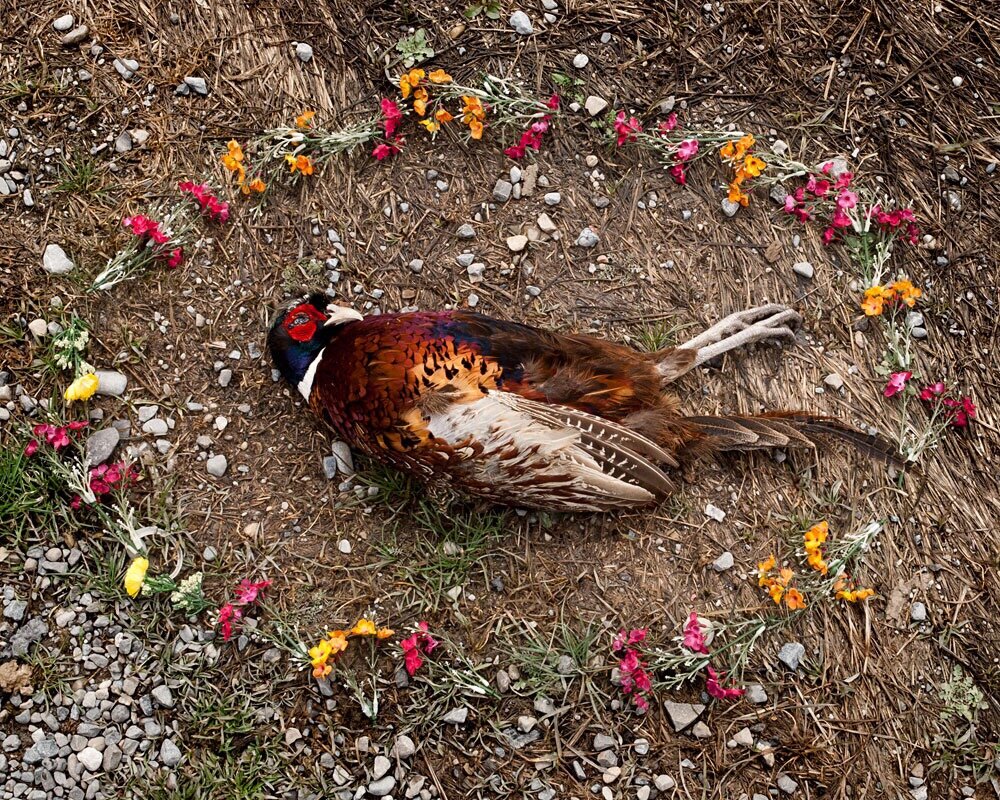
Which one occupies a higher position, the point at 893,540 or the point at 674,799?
the point at 893,540

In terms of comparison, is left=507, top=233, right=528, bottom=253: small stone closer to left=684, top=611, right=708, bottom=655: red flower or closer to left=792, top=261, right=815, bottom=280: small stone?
left=792, top=261, right=815, bottom=280: small stone

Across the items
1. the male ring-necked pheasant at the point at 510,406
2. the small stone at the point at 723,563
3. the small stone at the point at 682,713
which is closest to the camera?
the male ring-necked pheasant at the point at 510,406

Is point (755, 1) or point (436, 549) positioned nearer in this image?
point (436, 549)

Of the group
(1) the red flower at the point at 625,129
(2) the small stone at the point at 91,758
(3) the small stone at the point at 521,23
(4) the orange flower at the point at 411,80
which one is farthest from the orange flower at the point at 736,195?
(2) the small stone at the point at 91,758

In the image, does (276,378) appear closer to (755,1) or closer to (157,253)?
(157,253)

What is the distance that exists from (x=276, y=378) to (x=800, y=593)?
201cm

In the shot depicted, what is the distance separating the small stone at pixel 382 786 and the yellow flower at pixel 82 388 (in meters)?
1.65

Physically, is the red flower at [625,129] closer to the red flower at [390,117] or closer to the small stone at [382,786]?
the red flower at [390,117]

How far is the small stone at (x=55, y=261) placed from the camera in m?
3.06

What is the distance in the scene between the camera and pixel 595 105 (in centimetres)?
324

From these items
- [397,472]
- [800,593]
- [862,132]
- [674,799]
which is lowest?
[674,799]

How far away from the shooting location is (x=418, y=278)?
3197mm

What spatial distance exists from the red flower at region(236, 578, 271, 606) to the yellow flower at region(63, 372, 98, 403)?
84 centimetres

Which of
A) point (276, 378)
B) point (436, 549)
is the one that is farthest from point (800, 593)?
point (276, 378)
